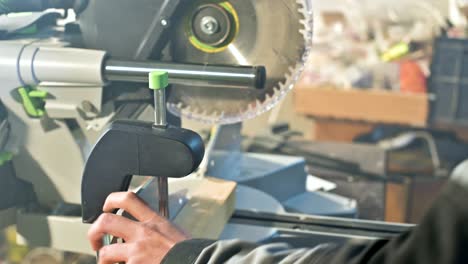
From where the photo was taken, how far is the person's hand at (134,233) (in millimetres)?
730

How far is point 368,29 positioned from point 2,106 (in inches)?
75.5

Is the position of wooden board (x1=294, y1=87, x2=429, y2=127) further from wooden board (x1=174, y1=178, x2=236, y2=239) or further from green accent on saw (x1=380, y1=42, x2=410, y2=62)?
wooden board (x1=174, y1=178, x2=236, y2=239)

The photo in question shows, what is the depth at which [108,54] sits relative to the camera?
865 mm

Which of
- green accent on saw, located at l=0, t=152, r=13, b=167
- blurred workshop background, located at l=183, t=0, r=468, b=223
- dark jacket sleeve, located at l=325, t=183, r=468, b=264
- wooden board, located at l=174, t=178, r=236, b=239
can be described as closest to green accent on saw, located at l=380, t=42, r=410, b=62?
blurred workshop background, located at l=183, t=0, r=468, b=223

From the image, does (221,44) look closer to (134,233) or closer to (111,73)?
(111,73)

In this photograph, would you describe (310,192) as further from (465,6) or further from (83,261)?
(465,6)

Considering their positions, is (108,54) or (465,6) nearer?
(108,54)

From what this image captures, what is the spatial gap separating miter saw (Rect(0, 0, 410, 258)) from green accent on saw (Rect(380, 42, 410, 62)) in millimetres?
1545

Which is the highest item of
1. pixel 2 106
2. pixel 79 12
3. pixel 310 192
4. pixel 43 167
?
pixel 79 12

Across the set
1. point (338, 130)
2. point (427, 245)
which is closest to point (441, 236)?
point (427, 245)

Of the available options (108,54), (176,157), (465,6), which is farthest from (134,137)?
(465,6)

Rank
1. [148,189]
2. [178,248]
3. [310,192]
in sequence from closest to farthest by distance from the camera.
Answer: [178,248]
[148,189]
[310,192]

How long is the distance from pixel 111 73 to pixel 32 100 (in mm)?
146

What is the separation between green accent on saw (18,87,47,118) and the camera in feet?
2.93
